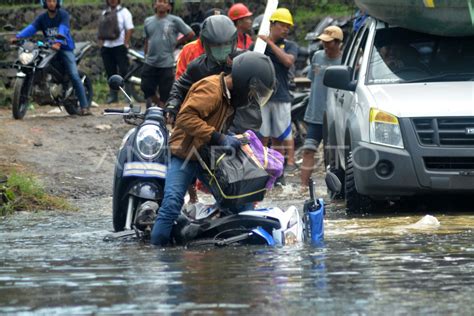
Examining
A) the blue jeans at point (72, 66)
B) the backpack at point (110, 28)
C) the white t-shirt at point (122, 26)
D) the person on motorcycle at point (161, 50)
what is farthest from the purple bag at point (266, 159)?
the white t-shirt at point (122, 26)

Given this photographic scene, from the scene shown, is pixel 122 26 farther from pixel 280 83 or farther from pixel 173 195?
pixel 173 195

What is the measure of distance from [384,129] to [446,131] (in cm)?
52

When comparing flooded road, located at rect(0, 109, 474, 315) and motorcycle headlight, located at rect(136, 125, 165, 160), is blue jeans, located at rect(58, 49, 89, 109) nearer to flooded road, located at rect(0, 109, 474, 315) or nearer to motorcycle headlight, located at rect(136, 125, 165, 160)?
flooded road, located at rect(0, 109, 474, 315)

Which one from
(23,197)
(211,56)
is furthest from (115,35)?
(211,56)

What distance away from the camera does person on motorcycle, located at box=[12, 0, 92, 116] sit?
1864cm

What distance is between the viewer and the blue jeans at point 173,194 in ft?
30.9

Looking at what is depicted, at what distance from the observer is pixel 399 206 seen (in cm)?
1282

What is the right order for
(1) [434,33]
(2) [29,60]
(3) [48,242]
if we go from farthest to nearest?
1. (2) [29,60]
2. (1) [434,33]
3. (3) [48,242]

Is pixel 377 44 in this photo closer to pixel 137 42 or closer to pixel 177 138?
pixel 177 138

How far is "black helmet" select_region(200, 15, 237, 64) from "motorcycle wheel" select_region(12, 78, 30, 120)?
313 inches

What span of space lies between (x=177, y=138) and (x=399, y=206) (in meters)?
3.90

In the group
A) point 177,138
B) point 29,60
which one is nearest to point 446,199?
point 177,138

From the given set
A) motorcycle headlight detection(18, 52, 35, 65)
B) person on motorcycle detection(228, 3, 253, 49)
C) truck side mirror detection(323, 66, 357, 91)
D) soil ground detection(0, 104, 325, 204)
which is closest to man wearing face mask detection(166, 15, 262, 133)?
truck side mirror detection(323, 66, 357, 91)

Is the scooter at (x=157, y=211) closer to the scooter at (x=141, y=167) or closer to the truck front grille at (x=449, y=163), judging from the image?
the scooter at (x=141, y=167)
